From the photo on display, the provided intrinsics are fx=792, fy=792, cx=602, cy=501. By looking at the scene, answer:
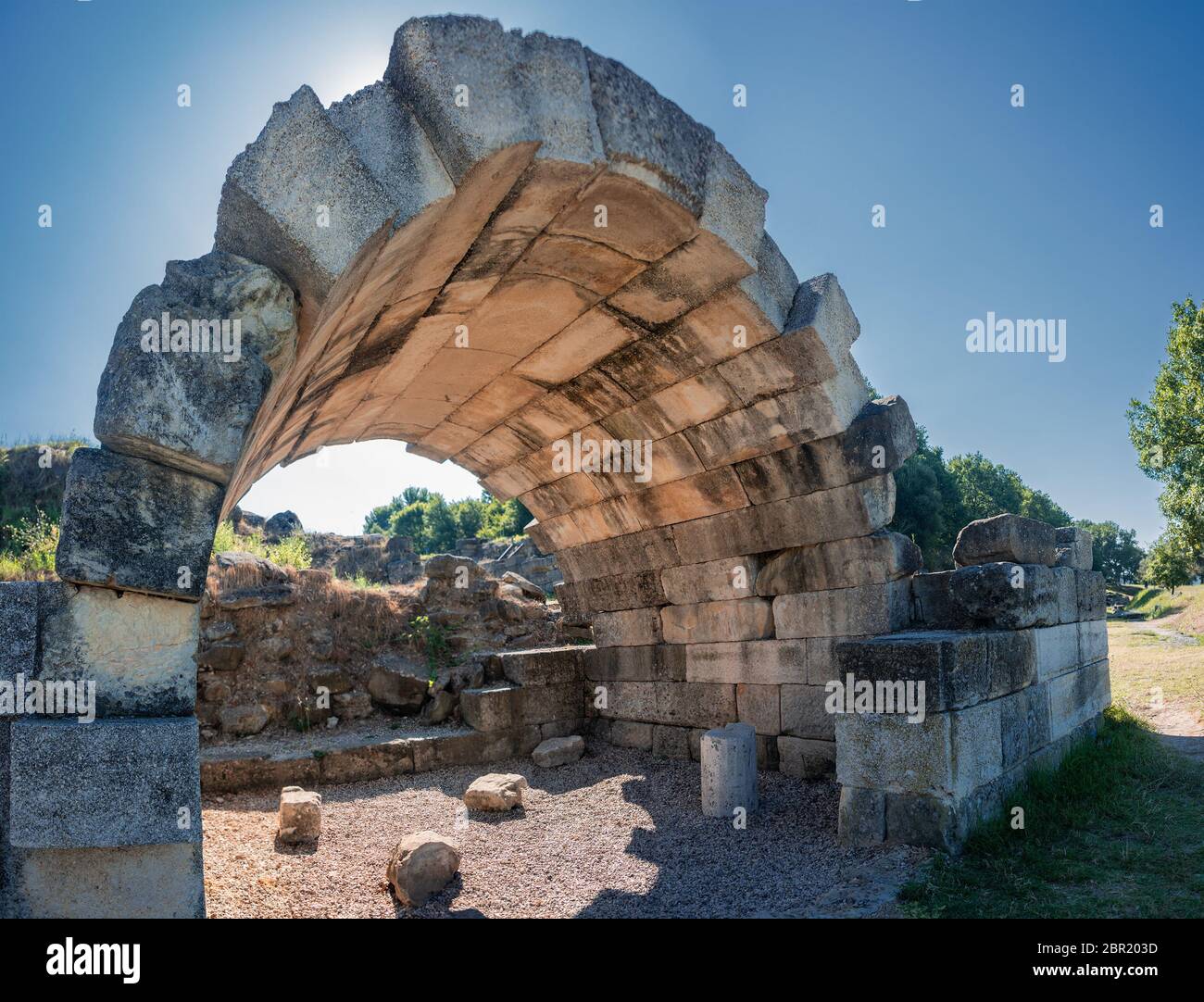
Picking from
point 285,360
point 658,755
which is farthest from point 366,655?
point 285,360

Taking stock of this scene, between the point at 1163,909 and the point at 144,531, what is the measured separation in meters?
5.02

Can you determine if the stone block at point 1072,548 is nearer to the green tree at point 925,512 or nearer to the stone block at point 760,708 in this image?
the stone block at point 760,708

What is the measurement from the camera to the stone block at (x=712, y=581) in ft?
22.9

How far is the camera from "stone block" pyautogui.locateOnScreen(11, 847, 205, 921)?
2.93 meters

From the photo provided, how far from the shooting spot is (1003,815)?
17.0ft

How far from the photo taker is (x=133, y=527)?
3.06m

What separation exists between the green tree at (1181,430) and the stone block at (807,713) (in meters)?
18.5

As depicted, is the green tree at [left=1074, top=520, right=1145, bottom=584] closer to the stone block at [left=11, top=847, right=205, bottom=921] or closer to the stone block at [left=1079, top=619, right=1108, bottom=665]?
the stone block at [left=1079, top=619, right=1108, bottom=665]

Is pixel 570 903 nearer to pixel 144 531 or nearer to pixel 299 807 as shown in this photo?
pixel 299 807

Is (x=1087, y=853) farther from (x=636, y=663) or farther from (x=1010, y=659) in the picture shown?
(x=636, y=663)

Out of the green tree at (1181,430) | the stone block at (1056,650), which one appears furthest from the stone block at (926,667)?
the green tree at (1181,430)

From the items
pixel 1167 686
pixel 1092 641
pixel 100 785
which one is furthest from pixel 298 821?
pixel 1167 686

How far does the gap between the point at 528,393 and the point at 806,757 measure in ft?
12.8
